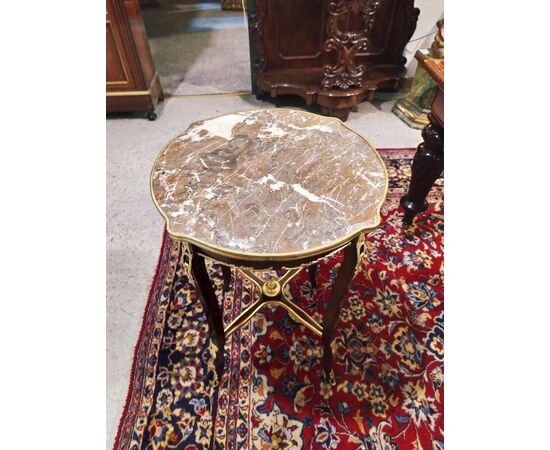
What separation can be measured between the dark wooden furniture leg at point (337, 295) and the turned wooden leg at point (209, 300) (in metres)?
0.36

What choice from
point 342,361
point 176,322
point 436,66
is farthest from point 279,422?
point 436,66

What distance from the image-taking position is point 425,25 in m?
2.72

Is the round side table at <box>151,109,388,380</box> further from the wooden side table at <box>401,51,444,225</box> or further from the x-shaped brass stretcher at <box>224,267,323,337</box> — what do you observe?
the wooden side table at <box>401,51,444,225</box>

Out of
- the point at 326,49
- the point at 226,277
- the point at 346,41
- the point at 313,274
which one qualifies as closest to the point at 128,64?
the point at 326,49

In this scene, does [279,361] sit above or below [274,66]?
below

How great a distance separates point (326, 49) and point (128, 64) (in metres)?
1.38

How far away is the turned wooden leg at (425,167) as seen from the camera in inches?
59.9

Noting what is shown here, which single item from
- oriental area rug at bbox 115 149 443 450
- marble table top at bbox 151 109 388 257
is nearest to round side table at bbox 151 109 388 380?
marble table top at bbox 151 109 388 257

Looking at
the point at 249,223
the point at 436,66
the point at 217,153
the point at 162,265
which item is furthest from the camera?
the point at 162,265

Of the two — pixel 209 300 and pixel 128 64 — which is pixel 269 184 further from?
pixel 128 64

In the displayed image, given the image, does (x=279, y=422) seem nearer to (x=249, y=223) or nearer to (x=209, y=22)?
(x=249, y=223)

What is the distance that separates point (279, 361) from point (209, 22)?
4.38m

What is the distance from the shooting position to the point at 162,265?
5.75ft

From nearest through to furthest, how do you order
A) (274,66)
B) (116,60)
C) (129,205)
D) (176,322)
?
(176,322)
(129,205)
(116,60)
(274,66)
